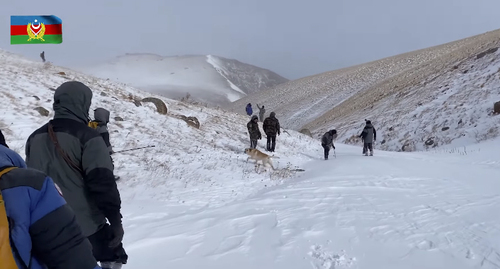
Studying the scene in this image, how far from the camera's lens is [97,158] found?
2729mm

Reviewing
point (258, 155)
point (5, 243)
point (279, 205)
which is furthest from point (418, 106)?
point (5, 243)

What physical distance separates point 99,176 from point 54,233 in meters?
1.08

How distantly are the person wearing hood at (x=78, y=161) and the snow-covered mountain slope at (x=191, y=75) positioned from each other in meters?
75.8

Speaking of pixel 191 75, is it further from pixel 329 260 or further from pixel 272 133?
pixel 329 260

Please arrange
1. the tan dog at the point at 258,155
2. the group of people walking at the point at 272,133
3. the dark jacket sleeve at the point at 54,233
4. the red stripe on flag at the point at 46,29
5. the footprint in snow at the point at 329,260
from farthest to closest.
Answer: the red stripe on flag at the point at 46,29 → the group of people walking at the point at 272,133 → the tan dog at the point at 258,155 → the footprint in snow at the point at 329,260 → the dark jacket sleeve at the point at 54,233

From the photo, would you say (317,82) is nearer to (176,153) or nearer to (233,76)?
(176,153)

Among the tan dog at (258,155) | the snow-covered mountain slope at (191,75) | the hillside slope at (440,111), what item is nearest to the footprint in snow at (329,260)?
the tan dog at (258,155)

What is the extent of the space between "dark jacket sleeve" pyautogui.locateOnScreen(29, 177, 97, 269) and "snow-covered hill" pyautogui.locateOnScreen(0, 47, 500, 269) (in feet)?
9.14

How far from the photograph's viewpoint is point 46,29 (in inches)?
702

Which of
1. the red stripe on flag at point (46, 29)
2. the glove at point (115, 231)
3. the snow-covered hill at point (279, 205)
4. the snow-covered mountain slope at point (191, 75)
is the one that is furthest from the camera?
the snow-covered mountain slope at point (191, 75)

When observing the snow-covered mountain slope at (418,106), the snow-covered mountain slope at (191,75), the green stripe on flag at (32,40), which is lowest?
the snow-covered mountain slope at (418,106)

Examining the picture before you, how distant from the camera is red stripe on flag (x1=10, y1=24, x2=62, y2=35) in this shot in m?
16.9

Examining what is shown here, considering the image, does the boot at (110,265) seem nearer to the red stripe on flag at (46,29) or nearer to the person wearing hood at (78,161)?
the person wearing hood at (78,161)

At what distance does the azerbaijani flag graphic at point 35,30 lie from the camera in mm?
16781
